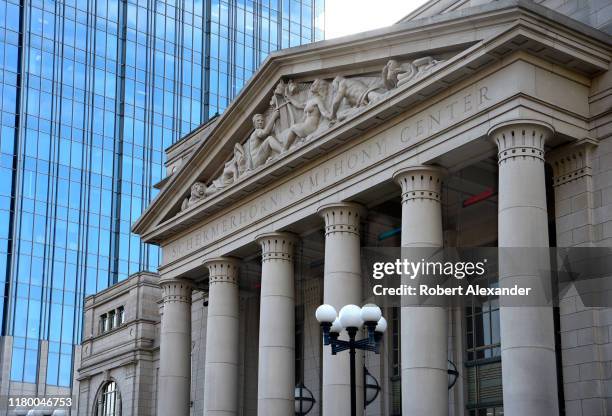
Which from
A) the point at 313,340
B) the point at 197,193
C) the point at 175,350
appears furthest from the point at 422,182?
the point at 175,350

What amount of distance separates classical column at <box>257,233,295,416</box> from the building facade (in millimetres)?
70

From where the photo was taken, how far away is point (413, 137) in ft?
101

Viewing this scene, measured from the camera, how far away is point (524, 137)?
89.2 ft

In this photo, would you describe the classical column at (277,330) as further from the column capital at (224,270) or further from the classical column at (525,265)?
the classical column at (525,265)

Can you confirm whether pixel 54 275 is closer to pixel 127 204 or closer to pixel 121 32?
pixel 127 204

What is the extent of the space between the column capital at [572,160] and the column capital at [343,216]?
711cm

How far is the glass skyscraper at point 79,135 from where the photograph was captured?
96938 millimetres

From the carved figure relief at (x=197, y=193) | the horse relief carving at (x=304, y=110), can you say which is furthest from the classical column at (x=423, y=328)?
the carved figure relief at (x=197, y=193)

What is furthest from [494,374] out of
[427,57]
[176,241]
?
[176,241]

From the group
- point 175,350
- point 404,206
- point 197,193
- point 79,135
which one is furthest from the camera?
point 79,135

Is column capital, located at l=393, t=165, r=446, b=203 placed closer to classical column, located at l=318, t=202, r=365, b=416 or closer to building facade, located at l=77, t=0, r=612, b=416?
building facade, located at l=77, t=0, r=612, b=416

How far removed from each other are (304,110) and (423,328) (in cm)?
988

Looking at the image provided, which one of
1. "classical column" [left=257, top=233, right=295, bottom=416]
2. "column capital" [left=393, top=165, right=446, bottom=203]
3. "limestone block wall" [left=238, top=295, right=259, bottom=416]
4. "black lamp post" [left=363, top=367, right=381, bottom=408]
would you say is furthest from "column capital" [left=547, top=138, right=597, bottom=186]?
"limestone block wall" [left=238, top=295, right=259, bottom=416]

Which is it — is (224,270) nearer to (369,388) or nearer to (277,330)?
(277,330)
